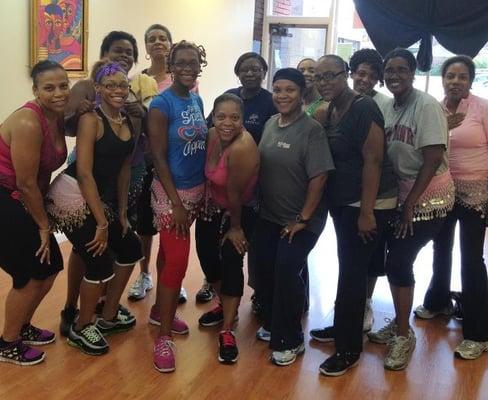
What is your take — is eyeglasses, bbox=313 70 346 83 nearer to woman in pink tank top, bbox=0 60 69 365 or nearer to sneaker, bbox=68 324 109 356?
woman in pink tank top, bbox=0 60 69 365

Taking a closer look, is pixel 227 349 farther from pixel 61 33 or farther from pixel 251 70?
pixel 61 33

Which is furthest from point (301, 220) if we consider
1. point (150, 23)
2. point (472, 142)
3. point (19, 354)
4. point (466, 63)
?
point (150, 23)

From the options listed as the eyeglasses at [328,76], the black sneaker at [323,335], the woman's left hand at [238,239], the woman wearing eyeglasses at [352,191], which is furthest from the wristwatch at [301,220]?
the black sneaker at [323,335]

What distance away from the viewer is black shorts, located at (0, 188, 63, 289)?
91.1 inches

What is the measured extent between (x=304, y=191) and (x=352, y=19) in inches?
202

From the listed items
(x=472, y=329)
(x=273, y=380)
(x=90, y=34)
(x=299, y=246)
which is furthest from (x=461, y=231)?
(x=90, y=34)

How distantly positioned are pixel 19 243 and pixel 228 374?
1091mm

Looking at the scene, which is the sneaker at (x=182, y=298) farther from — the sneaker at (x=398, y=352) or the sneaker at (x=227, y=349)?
the sneaker at (x=398, y=352)

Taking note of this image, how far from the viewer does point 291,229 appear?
8.14ft

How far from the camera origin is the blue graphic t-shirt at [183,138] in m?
2.45

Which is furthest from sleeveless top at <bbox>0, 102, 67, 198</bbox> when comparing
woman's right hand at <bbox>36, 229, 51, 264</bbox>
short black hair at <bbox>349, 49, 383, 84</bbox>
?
short black hair at <bbox>349, 49, 383, 84</bbox>

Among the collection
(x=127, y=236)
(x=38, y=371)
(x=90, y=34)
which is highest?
(x=90, y=34)

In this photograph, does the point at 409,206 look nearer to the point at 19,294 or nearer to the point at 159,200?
the point at 159,200

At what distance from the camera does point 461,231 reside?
2.80m
